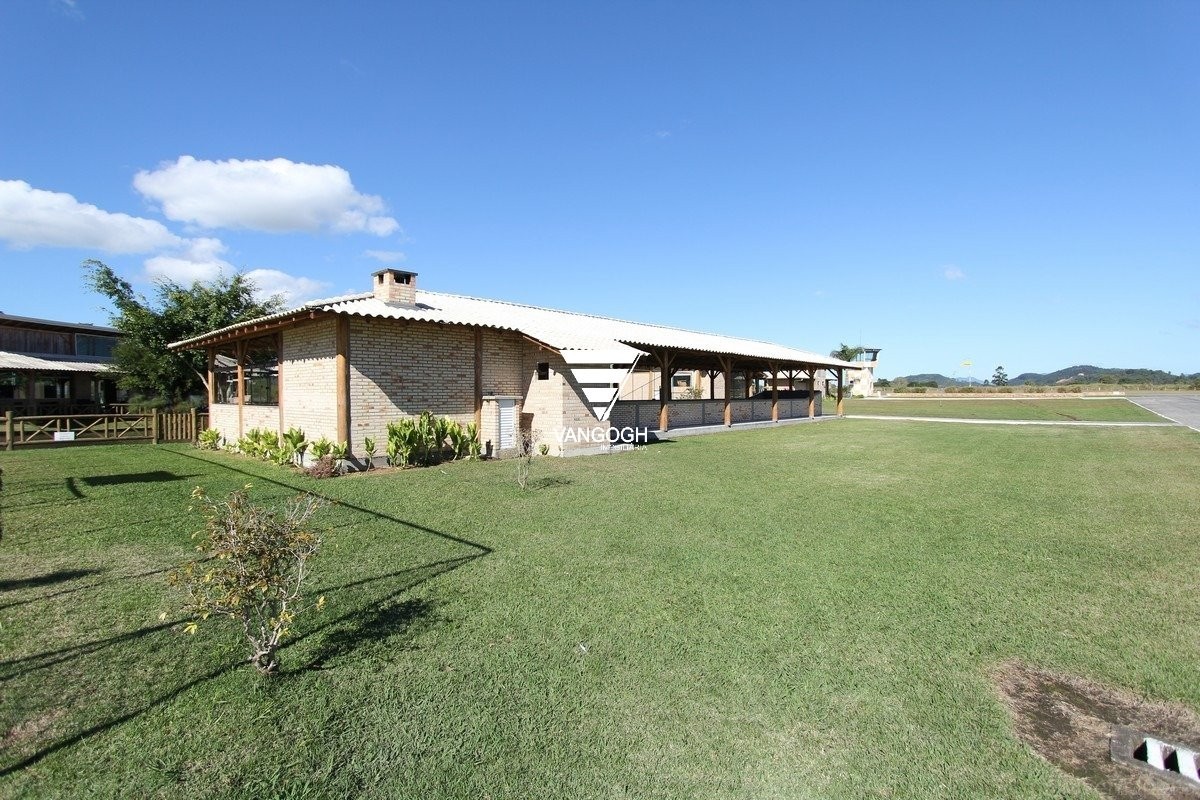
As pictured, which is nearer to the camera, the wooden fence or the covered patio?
the wooden fence

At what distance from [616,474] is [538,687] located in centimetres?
817

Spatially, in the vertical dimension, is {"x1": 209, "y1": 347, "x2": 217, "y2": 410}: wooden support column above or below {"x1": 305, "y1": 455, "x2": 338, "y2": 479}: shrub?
above

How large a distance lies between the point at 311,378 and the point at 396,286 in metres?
3.12

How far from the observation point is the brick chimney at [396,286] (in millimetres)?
14070

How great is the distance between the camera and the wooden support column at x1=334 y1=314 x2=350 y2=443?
1174 centimetres

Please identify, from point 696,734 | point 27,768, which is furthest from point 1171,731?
point 27,768

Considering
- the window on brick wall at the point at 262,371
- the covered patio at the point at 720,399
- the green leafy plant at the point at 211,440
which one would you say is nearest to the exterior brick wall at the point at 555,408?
the covered patio at the point at 720,399

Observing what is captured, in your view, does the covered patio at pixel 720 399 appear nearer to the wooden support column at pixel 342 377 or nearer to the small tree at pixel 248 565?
the wooden support column at pixel 342 377

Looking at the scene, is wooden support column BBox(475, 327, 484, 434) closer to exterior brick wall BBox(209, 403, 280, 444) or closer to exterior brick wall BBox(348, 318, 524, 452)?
exterior brick wall BBox(348, 318, 524, 452)

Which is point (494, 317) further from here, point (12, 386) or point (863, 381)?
point (863, 381)

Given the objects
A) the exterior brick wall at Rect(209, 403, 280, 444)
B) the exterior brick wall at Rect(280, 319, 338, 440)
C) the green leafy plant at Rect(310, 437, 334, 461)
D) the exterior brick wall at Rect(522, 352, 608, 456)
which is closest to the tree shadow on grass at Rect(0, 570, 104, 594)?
the green leafy plant at Rect(310, 437, 334, 461)

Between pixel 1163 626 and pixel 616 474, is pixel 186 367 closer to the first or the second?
pixel 616 474

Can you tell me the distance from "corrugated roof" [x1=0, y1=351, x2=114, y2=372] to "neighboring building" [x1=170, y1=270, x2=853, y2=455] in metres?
12.8

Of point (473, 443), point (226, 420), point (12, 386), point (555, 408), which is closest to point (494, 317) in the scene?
point (555, 408)
